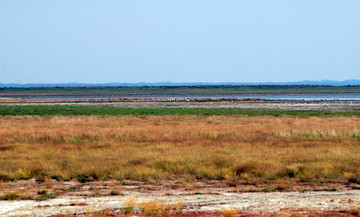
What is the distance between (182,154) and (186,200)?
8.75 metres

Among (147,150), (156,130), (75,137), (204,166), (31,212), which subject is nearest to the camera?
(31,212)

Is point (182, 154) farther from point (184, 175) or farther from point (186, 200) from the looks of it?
point (186, 200)

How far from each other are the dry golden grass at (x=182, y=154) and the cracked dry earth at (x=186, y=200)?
151cm

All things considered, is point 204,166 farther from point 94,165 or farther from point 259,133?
point 259,133

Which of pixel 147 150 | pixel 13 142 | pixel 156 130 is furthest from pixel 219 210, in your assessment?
pixel 156 130

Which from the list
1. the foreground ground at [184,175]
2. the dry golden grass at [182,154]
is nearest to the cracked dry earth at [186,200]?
the foreground ground at [184,175]

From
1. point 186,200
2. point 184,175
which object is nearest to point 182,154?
point 184,175

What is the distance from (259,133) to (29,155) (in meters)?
15.2

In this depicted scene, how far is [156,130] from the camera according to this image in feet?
114

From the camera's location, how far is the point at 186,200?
557 inches

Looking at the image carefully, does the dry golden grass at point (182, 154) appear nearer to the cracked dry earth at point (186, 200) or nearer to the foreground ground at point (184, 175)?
the foreground ground at point (184, 175)

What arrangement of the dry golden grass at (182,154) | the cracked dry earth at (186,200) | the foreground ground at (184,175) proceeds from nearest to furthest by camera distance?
the cracked dry earth at (186,200) → the foreground ground at (184,175) → the dry golden grass at (182,154)

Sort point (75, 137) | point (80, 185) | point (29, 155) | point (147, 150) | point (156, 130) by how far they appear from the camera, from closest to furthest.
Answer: point (80, 185)
point (29, 155)
point (147, 150)
point (75, 137)
point (156, 130)

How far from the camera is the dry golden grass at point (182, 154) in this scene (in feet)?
60.3
